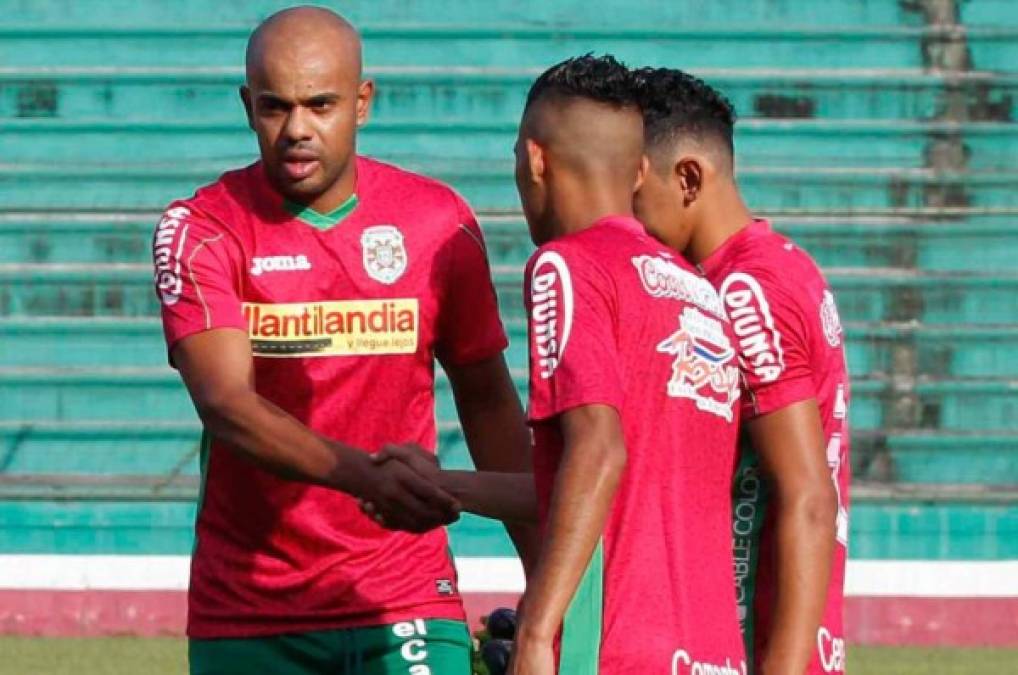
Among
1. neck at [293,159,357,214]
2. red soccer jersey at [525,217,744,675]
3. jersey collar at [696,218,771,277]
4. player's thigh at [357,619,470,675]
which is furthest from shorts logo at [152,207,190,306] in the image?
red soccer jersey at [525,217,744,675]

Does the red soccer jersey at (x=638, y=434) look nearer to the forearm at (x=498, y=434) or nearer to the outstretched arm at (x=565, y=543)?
A: the outstretched arm at (x=565, y=543)

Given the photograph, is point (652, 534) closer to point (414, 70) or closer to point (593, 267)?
point (593, 267)

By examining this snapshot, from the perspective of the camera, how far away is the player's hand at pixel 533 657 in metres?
3.35

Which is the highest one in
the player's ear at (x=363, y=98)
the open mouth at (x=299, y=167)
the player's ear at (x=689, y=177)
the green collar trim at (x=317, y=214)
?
the player's ear at (x=363, y=98)

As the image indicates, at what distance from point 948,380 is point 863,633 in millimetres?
2138

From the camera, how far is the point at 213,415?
4.42 m

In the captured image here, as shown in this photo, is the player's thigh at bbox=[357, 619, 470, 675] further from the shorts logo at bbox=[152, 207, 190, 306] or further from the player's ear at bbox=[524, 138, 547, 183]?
the player's ear at bbox=[524, 138, 547, 183]

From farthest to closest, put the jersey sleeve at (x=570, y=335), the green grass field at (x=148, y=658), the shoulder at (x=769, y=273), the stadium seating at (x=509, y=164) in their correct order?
the stadium seating at (x=509, y=164) < the green grass field at (x=148, y=658) < the shoulder at (x=769, y=273) < the jersey sleeve at (x=570, y=335)

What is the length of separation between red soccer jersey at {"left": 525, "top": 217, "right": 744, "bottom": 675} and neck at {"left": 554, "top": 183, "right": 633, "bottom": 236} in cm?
4

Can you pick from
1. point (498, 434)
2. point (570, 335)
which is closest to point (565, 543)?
point (570, 335)

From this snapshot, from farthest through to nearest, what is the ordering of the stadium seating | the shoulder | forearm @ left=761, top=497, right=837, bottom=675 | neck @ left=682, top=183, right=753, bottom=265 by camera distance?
the stadium seating < neck @ left=682, top=183, right=753, bottom=265 < the shoulder < forearm @ left=761, top=497, right=837, bottom=675

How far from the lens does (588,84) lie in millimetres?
3830

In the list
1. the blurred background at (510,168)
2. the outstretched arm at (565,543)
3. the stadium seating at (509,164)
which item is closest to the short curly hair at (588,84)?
the outstretched arm at (565,543)

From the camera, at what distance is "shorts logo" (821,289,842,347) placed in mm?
4199
